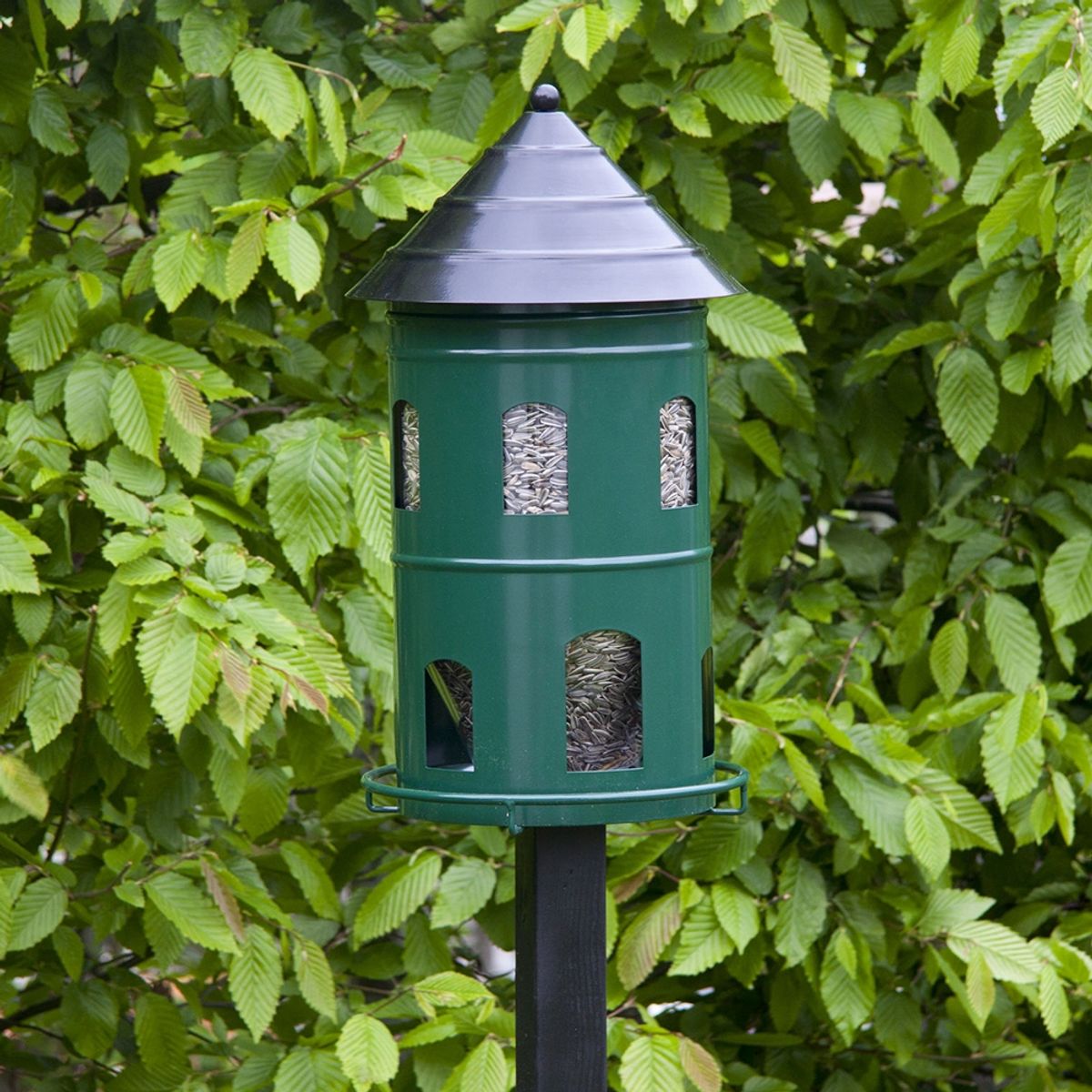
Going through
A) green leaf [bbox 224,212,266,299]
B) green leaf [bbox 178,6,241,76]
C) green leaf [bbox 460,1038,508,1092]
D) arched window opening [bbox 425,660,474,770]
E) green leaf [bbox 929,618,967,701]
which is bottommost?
green leaf [bbox 460,1038,508,1092]

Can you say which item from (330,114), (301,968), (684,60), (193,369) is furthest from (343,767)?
(684,60)

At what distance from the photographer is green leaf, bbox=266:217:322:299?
8.52ft

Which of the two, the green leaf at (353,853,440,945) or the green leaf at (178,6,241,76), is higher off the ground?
the green leaf at (178,6,241,76)

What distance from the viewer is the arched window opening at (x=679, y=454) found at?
2.04 m

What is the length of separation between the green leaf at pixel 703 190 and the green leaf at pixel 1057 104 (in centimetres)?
68

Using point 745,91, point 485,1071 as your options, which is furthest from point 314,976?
point 745,91

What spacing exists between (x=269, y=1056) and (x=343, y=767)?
51 centimetres

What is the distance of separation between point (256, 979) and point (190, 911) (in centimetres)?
19

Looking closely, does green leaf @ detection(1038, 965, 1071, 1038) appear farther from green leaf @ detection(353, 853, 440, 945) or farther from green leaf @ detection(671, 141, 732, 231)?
green leaf @ detection(671, 141, 732, 231)

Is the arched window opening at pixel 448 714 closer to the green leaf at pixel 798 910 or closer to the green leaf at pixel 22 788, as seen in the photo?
the green leaf at pixel 22 788

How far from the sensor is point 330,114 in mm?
2584

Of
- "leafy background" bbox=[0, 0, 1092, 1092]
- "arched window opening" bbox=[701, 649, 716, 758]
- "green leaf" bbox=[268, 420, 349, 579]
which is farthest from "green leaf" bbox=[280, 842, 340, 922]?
"arched window opening" bbox=[701, 649, 716, 758]

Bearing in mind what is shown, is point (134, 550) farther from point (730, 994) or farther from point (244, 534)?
point (730, 994)

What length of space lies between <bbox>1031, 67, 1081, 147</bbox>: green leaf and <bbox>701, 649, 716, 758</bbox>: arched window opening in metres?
0.92
